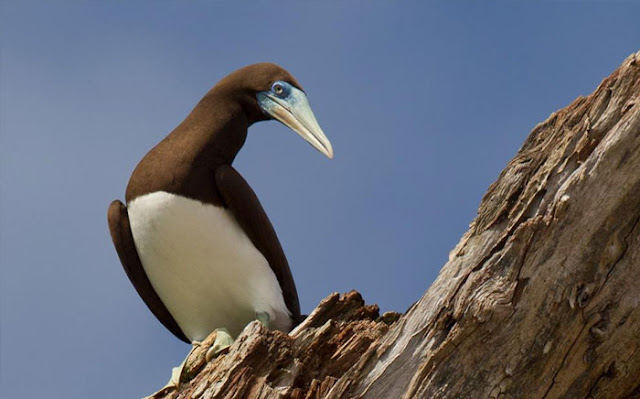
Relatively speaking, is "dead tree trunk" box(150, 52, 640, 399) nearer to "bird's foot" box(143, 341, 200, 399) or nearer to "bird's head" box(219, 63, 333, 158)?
"bird's foot" box(143, 341, 200, 399)

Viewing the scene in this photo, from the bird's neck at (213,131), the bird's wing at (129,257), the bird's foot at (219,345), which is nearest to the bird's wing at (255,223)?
the bird's neck at (213,131)

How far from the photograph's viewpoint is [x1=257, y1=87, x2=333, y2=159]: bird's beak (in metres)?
5.86

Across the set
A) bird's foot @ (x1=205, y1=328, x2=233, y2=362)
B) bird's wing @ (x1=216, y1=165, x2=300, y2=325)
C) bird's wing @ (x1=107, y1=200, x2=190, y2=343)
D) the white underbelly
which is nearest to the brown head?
bird's wing @ (x1=216, y1=165, x2=300, y2=325)

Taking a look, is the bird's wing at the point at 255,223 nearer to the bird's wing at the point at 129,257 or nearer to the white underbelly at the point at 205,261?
the white underbelly at the point at 205,261

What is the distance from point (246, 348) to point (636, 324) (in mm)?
1948

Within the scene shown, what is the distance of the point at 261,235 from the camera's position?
5.72 m

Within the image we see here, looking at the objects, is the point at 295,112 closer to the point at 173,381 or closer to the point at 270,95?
the point at 270,95

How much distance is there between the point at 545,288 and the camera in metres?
4.20

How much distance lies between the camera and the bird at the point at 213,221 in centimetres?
561

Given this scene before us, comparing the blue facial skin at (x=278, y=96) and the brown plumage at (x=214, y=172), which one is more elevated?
the blue facial skin at (x=278, y=96)

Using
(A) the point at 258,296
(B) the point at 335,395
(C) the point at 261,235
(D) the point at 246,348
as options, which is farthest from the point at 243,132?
(B) the point at 335,395

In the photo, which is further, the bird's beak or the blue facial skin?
A: the blue facial skin

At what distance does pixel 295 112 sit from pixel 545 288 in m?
2.36

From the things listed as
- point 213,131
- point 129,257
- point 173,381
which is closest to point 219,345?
point 173,381
